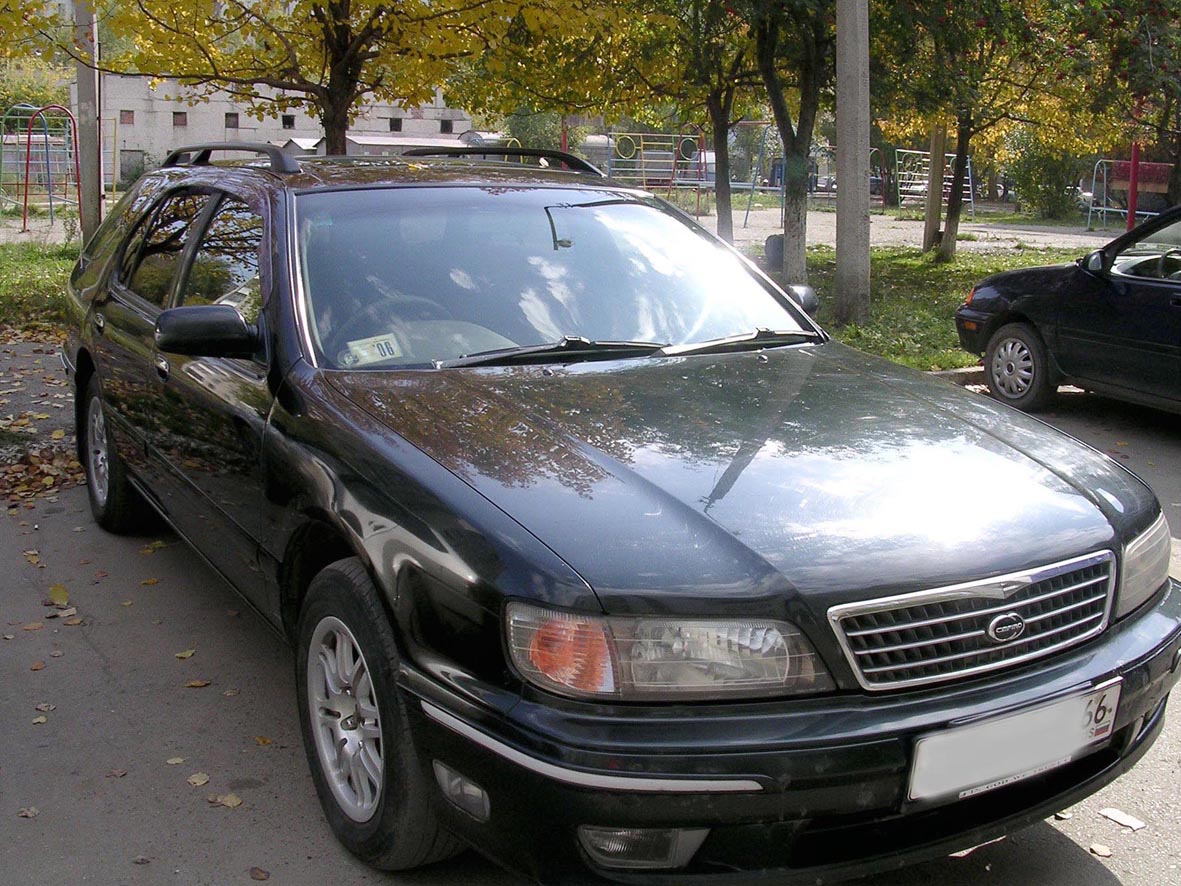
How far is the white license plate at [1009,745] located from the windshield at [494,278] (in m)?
1.65

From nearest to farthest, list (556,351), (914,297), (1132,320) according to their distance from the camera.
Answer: (556,351) → (1132,320) → (914,297)

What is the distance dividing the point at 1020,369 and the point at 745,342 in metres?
5.26

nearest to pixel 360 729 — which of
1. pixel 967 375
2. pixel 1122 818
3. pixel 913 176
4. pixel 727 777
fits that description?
pixel 727 777

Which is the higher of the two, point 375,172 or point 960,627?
point 375,172

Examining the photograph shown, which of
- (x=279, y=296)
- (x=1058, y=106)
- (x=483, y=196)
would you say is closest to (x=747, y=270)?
(x=483, y=196)

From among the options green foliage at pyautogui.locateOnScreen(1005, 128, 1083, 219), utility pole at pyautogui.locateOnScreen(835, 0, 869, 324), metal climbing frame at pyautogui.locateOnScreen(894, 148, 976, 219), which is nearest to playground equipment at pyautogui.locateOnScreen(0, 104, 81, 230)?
utility pole at pyautogui.locateOnScreen(835, 0, 869, 324)

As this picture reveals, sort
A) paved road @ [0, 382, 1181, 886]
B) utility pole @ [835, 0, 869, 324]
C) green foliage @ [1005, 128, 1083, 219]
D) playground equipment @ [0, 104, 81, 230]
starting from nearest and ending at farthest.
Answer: paved road @ [0, 382, 1181, 886] → utility pole @ [835, 0, 869, 324] → playground equipment @ [0, 104, 81, 230] → green foliage @ [1005, 128, 1083, 219]

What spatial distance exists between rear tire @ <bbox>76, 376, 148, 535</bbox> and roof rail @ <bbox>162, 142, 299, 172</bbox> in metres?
1.07

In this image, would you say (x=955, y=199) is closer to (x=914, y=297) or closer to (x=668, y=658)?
(x=914, y=297)

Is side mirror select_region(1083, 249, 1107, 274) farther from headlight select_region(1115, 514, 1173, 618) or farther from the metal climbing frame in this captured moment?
the metal climbing frame

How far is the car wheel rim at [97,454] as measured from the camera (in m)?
5.58

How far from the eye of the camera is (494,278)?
3.84 meters

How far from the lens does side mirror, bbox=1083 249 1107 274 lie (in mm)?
7957

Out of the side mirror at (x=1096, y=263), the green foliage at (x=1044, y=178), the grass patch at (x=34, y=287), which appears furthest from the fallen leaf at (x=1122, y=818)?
the green foliage at (x=1044, y=178)
